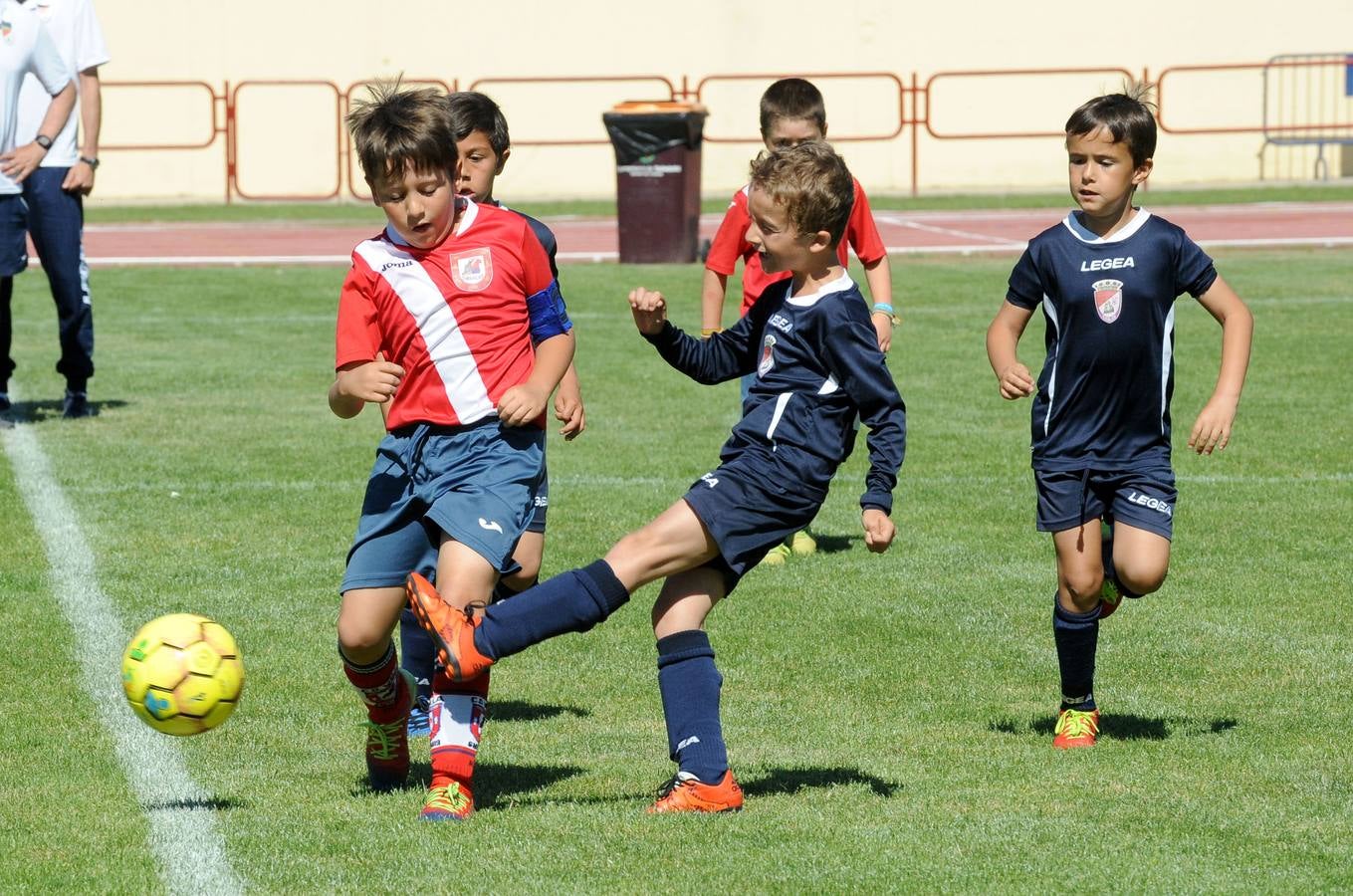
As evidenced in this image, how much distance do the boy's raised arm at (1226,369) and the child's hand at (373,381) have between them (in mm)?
2206

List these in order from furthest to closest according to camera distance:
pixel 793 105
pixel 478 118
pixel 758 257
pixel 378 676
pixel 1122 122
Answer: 1. pixel 758 257
2. pixel 793 105
3. pixel 478 118
4. pixel 1122 122
5. pixel 378 676

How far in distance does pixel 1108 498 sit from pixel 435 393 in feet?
6.47

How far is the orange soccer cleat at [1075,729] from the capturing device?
5508 millimetres

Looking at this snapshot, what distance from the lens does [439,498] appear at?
192 inches

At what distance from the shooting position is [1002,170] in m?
32.7

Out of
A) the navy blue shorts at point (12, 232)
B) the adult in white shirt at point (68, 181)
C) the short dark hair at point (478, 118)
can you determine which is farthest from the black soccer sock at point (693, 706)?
the adult in white shirt at point (68, 181)

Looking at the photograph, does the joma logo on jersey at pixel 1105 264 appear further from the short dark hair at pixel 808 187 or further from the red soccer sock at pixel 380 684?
the red soccer sock at pixel 380 684

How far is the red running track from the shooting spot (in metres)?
21.6

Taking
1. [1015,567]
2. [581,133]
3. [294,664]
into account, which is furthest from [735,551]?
[581,133]

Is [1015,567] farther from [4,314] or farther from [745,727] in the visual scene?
[4,314]

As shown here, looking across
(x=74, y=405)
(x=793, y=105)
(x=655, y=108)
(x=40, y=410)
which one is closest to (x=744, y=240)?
(x=793, y=105)

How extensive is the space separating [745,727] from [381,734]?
46.5 inches

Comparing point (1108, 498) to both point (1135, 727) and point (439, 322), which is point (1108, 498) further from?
point (439, 322)

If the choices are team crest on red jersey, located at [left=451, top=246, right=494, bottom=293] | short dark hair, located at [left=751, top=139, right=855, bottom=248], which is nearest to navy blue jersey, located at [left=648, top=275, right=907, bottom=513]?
short dark hair, located at [left=751, top=139, right=855, bottom=248]
